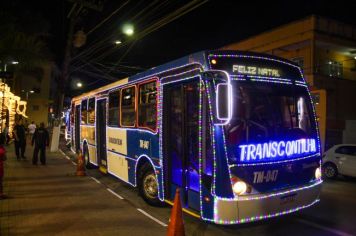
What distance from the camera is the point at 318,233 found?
22.0 ft

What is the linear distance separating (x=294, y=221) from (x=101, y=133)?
7384 millimetres

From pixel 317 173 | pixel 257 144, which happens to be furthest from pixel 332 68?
pixel 257 144

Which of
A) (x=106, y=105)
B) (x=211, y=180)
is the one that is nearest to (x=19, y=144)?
(x=106, y=105)

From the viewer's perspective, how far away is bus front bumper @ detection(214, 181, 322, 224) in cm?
580

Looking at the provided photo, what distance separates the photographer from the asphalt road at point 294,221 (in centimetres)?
679

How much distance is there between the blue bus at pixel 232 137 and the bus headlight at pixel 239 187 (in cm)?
2

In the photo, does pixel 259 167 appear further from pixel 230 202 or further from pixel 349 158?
pixel 349 158

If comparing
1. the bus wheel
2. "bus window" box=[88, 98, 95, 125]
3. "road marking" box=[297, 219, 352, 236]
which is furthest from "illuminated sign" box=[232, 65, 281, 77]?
the bus wheel

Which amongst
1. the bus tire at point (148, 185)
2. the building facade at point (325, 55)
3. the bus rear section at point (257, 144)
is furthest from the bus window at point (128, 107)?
the building facade at point (325, 55)

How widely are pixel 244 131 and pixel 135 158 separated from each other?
3.82 m

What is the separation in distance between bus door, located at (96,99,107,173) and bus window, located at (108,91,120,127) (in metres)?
1.01

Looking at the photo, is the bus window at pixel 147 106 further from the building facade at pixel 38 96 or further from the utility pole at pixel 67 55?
the building facade at pixel 38 96

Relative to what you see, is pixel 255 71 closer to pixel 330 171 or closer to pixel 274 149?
pixel 274 149

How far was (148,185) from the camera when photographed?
867 centimetres
